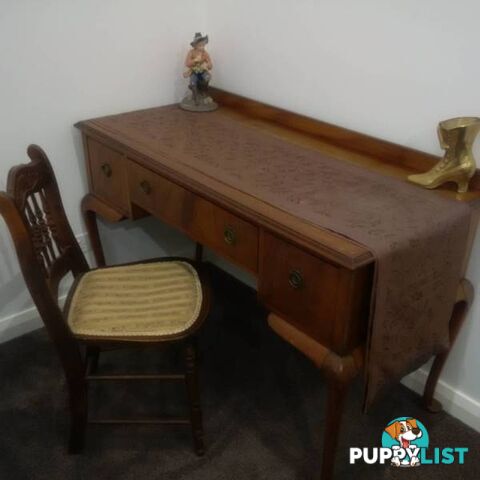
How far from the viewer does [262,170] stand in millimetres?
1397

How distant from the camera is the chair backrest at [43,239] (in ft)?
3.87

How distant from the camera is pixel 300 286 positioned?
1146 millimetres

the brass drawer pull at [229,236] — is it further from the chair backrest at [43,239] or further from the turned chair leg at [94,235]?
the turned chair leg at [94,235]

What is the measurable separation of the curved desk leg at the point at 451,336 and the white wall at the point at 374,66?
0.05 m

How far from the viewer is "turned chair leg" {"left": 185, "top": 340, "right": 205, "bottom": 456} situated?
1365 mm

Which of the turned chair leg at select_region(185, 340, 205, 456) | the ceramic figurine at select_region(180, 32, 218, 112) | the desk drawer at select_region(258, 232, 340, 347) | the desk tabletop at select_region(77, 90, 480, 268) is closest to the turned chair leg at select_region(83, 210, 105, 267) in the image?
the desk tabletop at select_region(77, 90, 480, 268)

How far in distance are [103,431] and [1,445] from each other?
0.96 ft

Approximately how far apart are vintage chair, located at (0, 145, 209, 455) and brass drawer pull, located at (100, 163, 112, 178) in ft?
0.78

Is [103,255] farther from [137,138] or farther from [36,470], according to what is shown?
[36,470]

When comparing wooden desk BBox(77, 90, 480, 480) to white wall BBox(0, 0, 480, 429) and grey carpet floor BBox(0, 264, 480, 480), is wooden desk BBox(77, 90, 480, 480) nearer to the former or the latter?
white wall BBox(0, 0, 480, 429)

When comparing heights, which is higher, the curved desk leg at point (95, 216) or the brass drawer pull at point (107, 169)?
the brass drawer pull at point (107, 169)

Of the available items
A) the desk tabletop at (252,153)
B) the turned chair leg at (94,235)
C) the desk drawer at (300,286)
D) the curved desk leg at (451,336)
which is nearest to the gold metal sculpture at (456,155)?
the desk tabletop at (252,153)

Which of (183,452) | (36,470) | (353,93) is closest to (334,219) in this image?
(353,93)

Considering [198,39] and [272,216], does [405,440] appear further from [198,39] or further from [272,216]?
[198,39]
